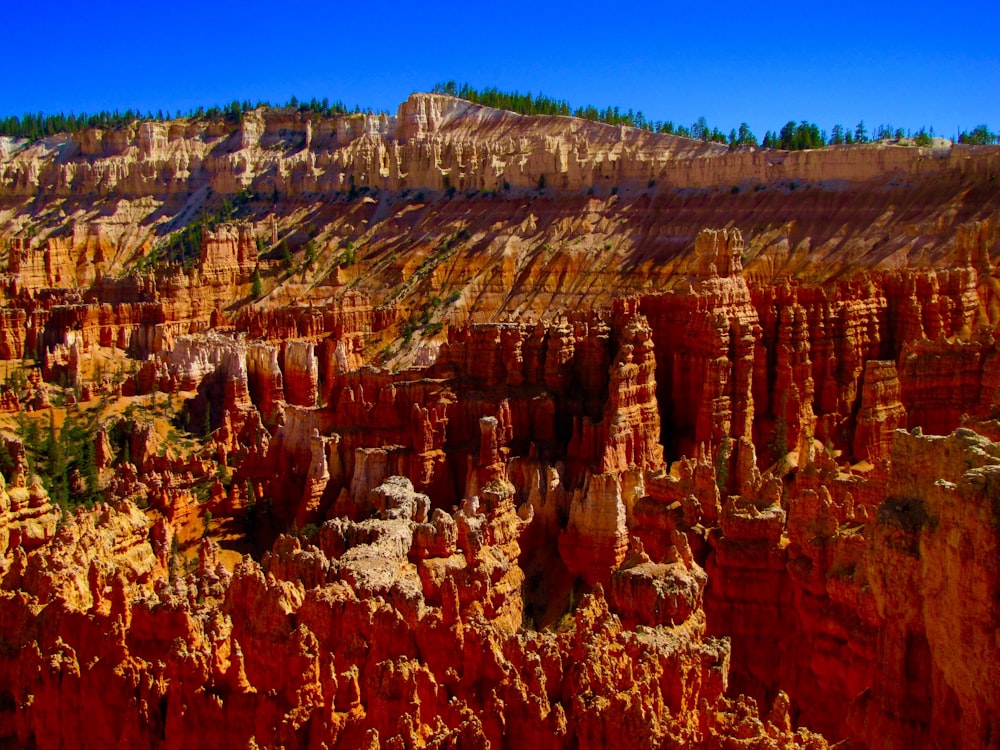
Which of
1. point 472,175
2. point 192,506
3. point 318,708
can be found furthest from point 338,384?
point 472,175

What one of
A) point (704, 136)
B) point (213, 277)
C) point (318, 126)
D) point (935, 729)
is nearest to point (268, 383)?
point (213, 277)

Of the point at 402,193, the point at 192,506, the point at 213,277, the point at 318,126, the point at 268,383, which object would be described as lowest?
the point at 192,506

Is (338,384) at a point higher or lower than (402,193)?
lower

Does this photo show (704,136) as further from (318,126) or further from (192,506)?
(192,506)

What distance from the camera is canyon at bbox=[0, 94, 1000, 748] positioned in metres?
12.3

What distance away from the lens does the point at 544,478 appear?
27.3 m

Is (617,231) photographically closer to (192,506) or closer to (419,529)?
(192,506)

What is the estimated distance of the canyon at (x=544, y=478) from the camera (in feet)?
40.2

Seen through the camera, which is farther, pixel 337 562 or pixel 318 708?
pixel 337 562

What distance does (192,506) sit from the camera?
34.5m

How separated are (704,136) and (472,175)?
821 inches

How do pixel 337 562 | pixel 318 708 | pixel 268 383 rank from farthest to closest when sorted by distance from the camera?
1. pixel 268 383
2. pixel 337 562
3. pixel 318 708

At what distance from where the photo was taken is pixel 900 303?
33.0m

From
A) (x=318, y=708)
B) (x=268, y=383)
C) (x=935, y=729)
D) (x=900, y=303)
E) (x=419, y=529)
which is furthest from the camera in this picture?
(x=268, y=383)
